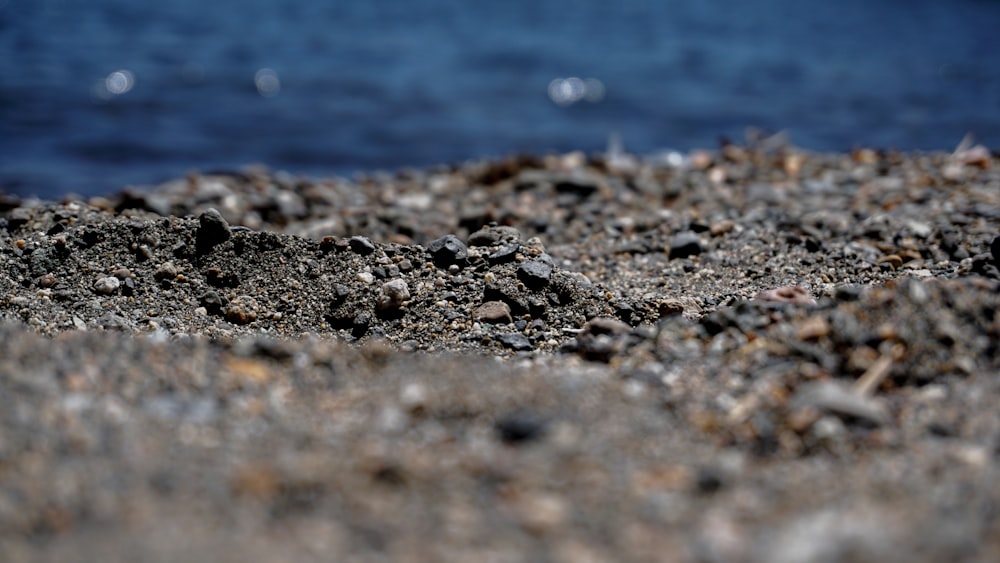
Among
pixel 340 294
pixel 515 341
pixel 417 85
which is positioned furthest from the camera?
pixel 417 85

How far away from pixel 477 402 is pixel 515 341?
1070 mm

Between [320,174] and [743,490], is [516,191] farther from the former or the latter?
[743,490]

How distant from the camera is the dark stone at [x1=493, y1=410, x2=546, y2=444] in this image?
2008 mm

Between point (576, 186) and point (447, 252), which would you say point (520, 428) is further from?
point (576, 186)

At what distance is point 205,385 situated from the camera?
219 cm

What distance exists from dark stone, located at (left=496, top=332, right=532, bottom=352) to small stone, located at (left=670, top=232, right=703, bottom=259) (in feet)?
4.58

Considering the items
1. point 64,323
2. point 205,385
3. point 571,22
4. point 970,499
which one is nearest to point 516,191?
point 64,323

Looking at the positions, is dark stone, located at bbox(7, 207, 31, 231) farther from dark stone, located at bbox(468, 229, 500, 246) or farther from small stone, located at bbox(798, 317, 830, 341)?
small stone, located at bbox(798, 317, 830, 341)

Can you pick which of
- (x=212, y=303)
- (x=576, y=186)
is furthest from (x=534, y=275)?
(x=576, y=186)

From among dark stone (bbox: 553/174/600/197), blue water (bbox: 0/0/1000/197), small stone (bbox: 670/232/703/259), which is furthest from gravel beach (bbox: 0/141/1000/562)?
blue water (bbox: 0/0/1000/197)

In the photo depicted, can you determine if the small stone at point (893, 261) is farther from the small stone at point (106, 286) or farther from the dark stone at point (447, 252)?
the small stone at point (106, 286)

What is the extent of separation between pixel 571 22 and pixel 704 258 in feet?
47.3

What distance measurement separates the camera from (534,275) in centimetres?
347

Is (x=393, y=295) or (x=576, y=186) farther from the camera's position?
(x=576, y=186)
